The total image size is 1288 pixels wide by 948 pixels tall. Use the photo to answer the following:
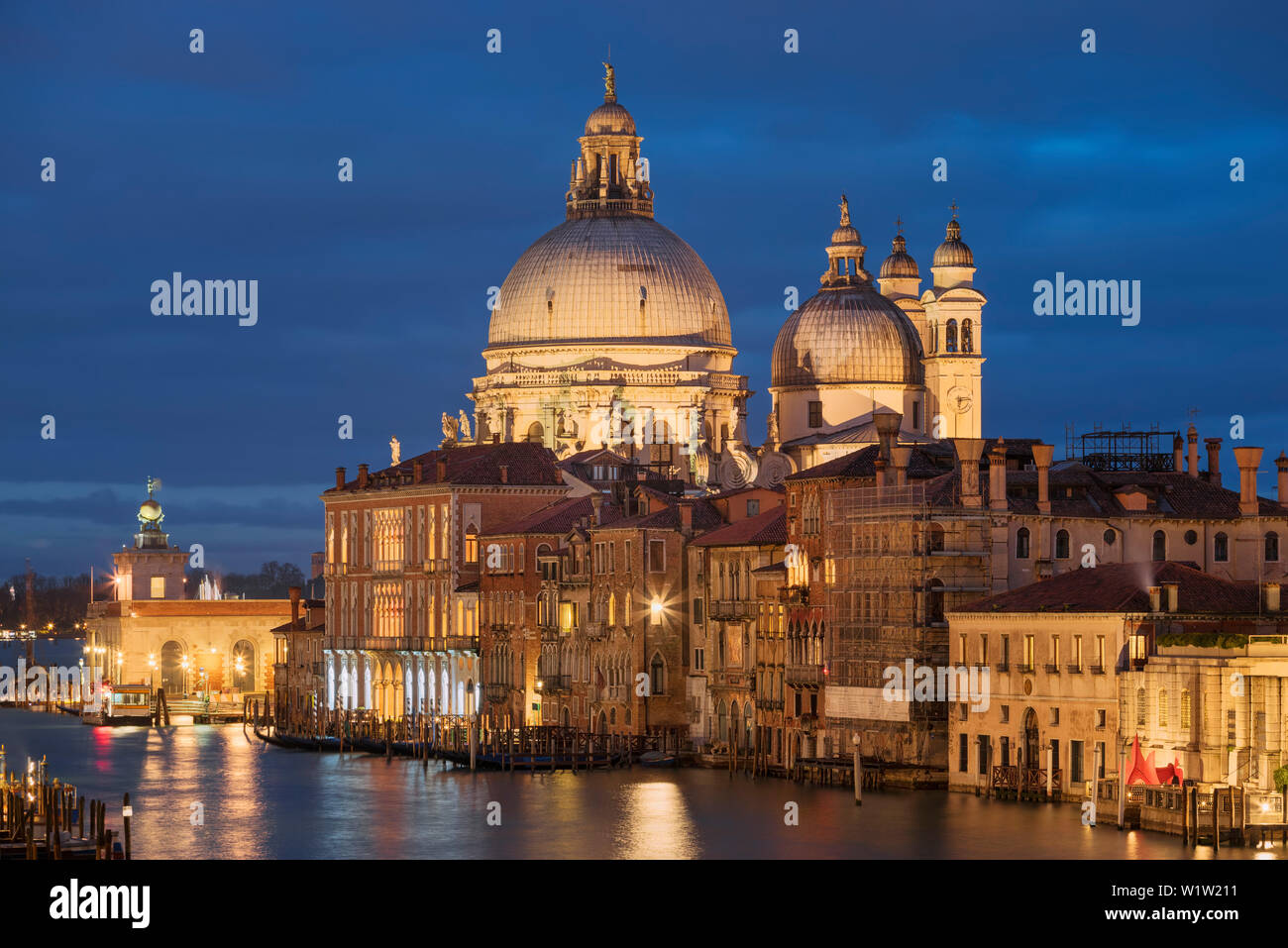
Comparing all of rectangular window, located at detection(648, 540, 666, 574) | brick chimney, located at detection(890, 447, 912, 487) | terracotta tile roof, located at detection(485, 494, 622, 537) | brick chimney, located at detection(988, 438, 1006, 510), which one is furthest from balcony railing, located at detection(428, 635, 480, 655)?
brick chimney, located at detection(988, 438, 1006, 510)

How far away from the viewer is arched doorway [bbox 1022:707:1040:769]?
66.2m

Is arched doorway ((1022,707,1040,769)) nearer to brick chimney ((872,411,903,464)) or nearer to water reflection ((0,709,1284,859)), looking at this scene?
water reflection ((0,709,1284,859))

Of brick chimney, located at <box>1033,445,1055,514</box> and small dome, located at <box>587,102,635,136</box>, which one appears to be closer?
brick chimney, located at <box>1033,445,1055,514</box>

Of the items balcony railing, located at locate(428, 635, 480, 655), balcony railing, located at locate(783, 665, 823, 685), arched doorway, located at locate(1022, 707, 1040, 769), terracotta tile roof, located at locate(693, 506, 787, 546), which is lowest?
arched doorway, located at locate(1022, 707, 1040, 769)

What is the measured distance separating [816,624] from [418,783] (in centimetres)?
1153

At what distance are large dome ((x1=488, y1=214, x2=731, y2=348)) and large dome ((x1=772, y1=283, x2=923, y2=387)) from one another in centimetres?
1045

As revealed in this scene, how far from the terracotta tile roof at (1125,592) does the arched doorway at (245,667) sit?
270 feet

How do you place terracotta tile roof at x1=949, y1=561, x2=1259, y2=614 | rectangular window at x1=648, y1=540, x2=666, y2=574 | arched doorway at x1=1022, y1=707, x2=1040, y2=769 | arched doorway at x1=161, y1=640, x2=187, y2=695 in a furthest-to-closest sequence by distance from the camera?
arched doorway at x1=161, y1=640, x2=187, y2=695 → rectangular window at x1=648, y1=540, x2=666, y2=574 → arched doorway at x1=1022, y1=707, x2=1040, y2=769 → terracotta tile roof at x1=949, y1=561, x2=1259, y2=614

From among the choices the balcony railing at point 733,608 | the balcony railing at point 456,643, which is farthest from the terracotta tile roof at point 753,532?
the balcony railing at point 456,643

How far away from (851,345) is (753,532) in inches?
929

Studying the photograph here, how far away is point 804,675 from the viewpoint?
249 ft

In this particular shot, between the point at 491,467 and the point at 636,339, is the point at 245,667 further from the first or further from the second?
the point at 491,467

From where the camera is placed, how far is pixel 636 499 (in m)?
89.3
